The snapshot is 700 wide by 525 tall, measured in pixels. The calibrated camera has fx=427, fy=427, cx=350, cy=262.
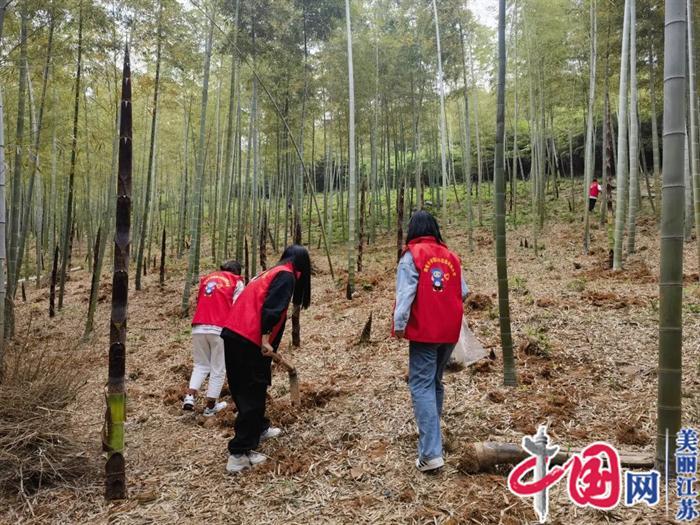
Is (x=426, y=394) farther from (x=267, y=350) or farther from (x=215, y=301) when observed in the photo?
(x=215, y=301)

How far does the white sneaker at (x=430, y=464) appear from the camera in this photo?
2.18 metres

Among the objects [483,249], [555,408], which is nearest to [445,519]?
[555,408]

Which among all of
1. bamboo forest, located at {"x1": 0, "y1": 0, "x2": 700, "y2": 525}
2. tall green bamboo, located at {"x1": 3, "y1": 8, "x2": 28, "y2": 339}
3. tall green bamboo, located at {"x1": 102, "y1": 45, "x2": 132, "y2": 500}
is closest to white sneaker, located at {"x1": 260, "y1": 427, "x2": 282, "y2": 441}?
bamboo forest, located at {"x1": 0, "y1": 0, "x2": 700, "y2": 525}

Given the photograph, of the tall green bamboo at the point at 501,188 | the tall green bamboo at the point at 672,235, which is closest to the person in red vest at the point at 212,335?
the tall green bamboo at the point at 501,188

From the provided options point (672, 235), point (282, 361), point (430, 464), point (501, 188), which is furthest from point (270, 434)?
point (672, 235)

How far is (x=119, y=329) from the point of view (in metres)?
2.22

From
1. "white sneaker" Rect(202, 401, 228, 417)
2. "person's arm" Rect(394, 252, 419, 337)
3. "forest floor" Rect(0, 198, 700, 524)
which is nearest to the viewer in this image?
"forest floor" Rect(0, 198, 700, 524)

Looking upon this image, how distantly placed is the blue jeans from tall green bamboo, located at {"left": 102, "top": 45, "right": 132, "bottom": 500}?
150 centimetres

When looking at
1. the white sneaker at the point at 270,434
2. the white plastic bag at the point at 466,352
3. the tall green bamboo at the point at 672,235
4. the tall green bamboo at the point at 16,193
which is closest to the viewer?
the tall green bamboo at the point at 672,235

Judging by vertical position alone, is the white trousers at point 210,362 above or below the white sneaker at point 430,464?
above

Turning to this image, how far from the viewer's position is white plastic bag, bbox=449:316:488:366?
3.58 m

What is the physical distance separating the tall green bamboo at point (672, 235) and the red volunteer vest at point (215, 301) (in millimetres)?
2965

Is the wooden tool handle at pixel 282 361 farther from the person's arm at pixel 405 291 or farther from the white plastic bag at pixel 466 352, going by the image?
the white plastic bag at pixel 466 352

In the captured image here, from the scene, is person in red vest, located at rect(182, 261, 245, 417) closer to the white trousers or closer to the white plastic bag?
the white trousers
